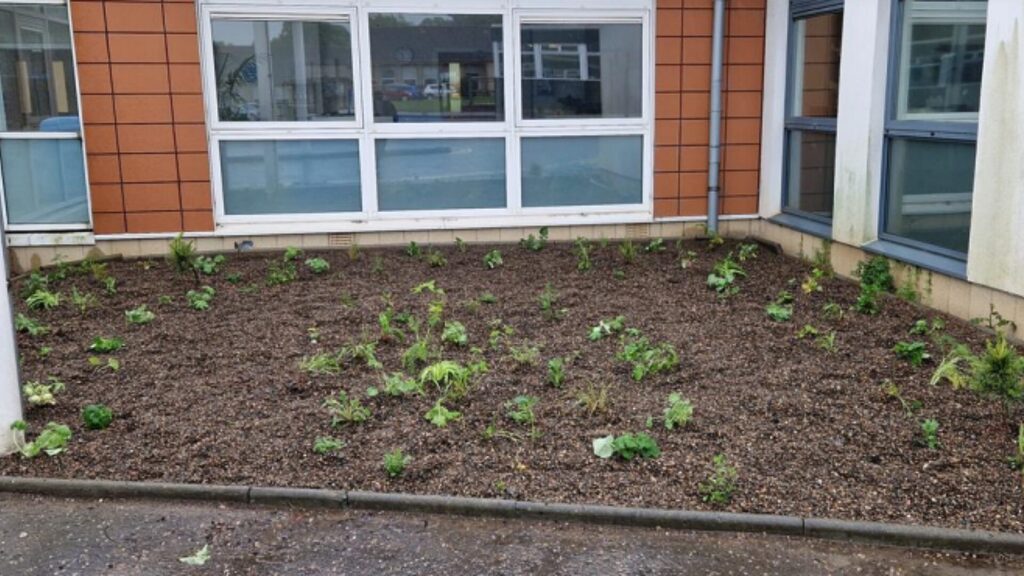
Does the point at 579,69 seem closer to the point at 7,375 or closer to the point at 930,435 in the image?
the point at 930,435

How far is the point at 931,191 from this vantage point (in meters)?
7.09

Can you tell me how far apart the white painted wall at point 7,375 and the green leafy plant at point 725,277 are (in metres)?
5.05

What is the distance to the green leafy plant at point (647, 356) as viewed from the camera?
18.6ft

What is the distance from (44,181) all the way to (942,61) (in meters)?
7.84

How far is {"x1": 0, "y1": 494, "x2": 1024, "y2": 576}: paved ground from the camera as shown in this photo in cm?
374

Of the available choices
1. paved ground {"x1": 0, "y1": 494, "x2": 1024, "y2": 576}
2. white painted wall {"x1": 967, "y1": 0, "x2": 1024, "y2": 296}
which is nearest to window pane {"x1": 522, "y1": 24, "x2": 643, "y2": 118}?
white painted wall {"x1": 967, "y1": 0, "x2": 1024, "y2": 296}

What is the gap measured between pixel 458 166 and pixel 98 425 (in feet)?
17.5

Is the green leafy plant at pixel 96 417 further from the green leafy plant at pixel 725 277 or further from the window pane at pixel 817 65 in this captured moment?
the window pane at pixel 817 65

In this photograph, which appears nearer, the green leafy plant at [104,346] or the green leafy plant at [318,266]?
the green leafy plant at [104,346]

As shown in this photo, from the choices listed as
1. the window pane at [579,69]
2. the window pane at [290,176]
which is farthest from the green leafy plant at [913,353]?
the window pane at [290,176]

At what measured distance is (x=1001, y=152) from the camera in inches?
240

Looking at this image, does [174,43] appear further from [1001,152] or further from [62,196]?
[1001,152]

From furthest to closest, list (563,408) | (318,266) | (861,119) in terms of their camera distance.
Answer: (318,266) < (861,119) < (563,408)

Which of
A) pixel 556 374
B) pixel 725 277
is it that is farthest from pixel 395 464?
pixel 725 277
